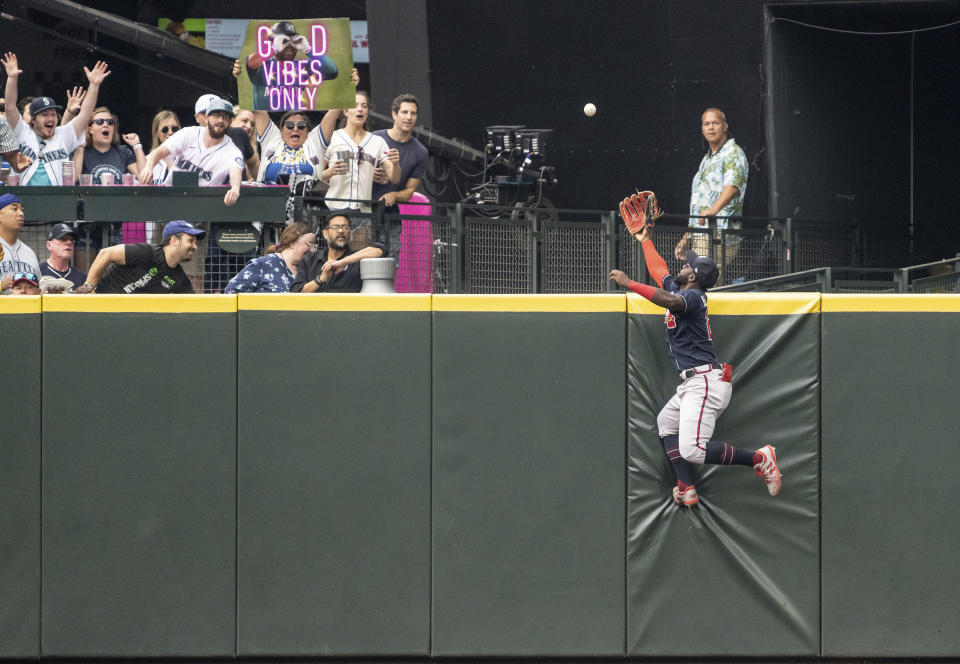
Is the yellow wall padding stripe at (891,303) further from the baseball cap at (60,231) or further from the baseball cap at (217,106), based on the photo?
the baseball cap at (217,106)

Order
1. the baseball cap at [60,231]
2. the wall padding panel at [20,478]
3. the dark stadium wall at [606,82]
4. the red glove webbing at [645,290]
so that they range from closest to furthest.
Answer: the red glove webbing at [645,290], the wall padding panel at [20,478], the baseball cap at [60,231], the dark stadium wall at [606,82]

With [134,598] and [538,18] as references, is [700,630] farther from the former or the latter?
[538,18]

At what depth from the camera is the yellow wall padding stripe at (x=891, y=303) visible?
757cm

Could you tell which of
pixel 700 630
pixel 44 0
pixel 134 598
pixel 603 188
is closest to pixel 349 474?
pixel 134 598

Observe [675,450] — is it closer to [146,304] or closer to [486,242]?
[146,304]

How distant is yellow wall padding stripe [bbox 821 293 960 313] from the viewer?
7.57 metres

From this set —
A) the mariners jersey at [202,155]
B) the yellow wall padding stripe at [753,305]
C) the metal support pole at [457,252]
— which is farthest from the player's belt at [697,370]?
the mariners jersey at [202,155]

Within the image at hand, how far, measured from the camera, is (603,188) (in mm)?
14703

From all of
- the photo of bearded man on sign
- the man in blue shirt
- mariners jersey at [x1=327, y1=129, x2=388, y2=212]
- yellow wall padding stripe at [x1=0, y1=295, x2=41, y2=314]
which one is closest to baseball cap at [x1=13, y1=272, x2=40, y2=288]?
yellow wall padding stripe at [x1=0, y1=295, x2=41, y2=314]

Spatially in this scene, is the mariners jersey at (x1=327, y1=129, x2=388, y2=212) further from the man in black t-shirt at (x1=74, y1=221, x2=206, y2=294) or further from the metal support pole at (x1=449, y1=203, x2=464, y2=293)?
the man in black t-shirt at (x1=74, y1=221, x2=206, y2=294)

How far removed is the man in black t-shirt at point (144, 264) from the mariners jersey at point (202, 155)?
180cm

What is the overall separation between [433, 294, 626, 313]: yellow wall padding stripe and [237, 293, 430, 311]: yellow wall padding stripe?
0.15 m

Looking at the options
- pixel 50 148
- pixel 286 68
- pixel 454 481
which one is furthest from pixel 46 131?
pixel 454 481

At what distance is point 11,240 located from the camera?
901 cm
